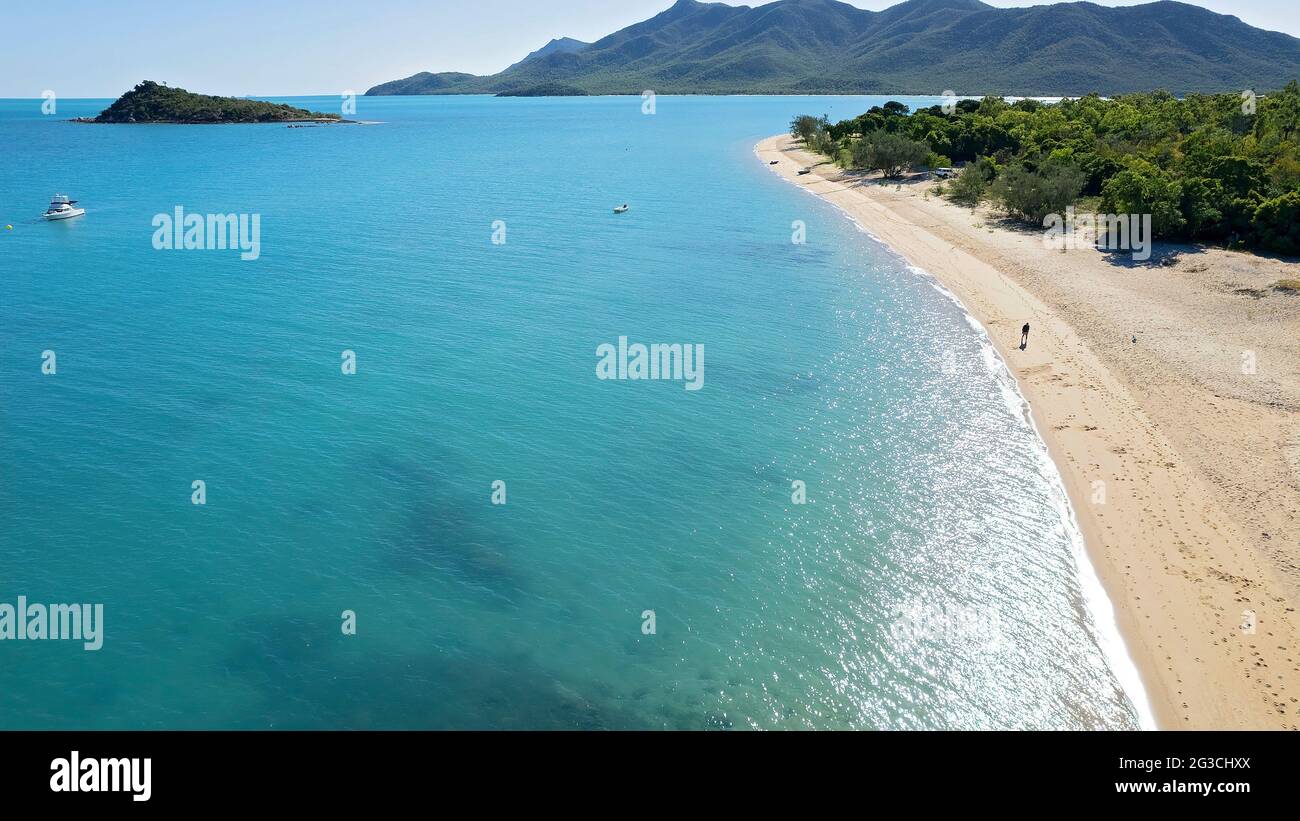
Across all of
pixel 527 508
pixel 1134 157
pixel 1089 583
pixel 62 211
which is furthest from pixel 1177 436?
pixel 62 211

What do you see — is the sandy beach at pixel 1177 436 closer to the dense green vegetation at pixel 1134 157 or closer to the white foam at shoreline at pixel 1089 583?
the white foam at shoreline at pixel 1089 583

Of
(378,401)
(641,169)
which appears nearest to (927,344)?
(378,401)

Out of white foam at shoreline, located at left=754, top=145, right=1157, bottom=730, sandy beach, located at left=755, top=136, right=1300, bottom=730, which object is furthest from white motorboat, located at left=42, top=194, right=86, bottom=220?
white foam at shoreline, located at left=754, top=145, right=1157, bottom=730

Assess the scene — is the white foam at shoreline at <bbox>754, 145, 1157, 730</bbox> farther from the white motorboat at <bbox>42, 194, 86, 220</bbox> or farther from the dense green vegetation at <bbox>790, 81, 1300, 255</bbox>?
the white motorboat at <bbox>42, 194, 86, 220</bbox>

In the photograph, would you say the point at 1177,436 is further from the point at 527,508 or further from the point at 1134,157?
the point at 1134,157

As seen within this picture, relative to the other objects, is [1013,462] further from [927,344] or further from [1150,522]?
[927,344]

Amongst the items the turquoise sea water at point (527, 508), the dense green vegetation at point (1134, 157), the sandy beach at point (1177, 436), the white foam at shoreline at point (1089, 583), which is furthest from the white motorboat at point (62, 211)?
the dense green vegetation at point (1134, 157)
